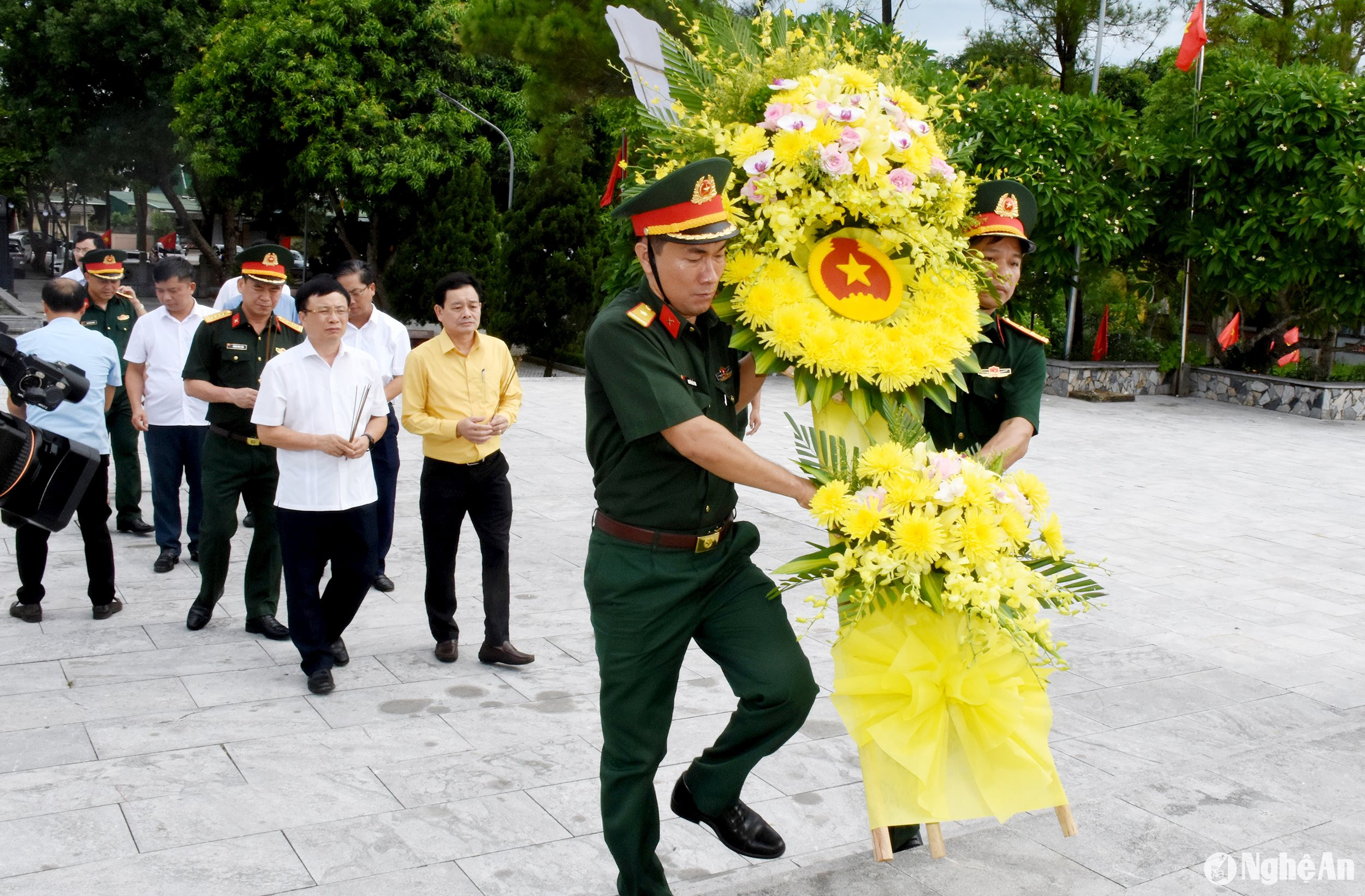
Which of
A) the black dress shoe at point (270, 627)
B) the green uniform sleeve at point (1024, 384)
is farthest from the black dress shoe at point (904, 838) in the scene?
the black dress shoe at point (270, 627)

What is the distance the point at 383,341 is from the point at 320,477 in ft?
6.06

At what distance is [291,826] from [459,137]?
73.0 feet

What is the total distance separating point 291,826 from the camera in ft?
12.3

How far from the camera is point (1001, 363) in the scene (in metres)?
4.01

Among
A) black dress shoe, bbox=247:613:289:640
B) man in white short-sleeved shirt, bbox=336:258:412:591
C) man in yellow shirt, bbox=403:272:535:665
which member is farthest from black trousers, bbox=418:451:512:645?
man in white short-sleeved shirt, bbox=336:258:412:591

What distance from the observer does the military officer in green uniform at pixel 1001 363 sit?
376 cm

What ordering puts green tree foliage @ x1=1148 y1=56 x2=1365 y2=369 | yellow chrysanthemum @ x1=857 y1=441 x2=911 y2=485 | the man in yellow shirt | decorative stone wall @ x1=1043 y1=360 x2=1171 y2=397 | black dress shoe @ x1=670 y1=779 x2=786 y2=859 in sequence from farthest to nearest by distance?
decorative stone wall @ x1=1043 y1=360 x2=1171 y2=397 < green tree foliage @ x1=1148 y1=56 x2=1365 y2=369 < the man in yellow shirt < black dress shoe @ x1=670 y1=779 x2=786 y2=859 < yellow chrysanthemum @ x1=857 y1=441 x2=911 y2=485

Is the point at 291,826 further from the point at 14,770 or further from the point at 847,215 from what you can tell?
the point at 847,215

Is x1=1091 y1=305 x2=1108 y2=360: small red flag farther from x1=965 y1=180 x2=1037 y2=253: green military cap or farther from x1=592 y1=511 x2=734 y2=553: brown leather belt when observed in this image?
x1=592 y1=511 x2=734 y2=553: brown leather belt

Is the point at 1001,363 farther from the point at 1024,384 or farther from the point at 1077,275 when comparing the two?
the point at 1077,275

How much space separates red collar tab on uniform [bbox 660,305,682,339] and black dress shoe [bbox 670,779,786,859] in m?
1.27

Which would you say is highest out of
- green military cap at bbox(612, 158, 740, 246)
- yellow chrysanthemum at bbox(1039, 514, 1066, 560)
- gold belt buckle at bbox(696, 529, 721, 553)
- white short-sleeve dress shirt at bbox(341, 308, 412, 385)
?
green military cap at bbox(612, 158, 740, 246)

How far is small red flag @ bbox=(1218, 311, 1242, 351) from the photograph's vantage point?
55.3 feet

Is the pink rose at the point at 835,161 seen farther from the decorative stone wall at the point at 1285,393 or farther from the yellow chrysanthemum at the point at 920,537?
the decorative stone wall at the point at 1285,393
